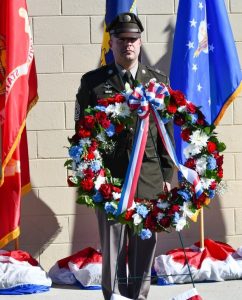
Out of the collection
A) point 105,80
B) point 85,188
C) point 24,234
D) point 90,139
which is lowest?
point 24,234

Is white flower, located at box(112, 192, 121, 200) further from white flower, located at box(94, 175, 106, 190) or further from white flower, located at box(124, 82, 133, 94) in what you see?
white flower, located at box(124, 82, 133, 94)

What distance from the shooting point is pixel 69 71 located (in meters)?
5.61

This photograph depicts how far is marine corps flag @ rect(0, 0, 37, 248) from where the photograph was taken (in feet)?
16.3

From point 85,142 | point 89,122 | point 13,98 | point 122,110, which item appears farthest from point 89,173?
point 13,98

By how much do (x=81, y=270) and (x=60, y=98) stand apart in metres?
1.31

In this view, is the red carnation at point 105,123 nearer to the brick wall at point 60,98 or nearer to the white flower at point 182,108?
the white flower at point 182,108

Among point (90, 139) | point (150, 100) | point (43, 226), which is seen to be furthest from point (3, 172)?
point (150, 100)

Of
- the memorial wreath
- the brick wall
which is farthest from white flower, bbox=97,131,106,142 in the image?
the brick wall

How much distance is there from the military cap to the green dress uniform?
202 mm

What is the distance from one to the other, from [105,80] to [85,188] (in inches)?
25.2

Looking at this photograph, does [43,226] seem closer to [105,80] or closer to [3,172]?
[3,172]

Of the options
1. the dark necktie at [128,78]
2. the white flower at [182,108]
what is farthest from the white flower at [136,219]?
the dark necktie at [128,78]

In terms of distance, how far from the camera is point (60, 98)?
18.4 ft

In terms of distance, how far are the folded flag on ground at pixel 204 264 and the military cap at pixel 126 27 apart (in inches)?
74.1
